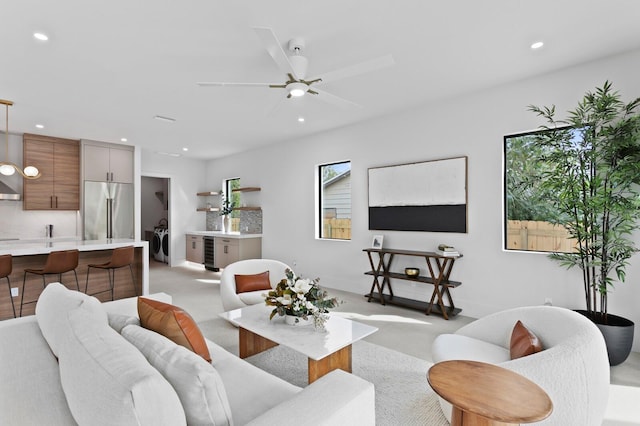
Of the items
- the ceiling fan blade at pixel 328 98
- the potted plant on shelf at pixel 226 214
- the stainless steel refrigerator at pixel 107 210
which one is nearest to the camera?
the ceiling fan blade at pixel 328 98

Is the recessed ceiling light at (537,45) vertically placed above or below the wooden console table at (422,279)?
above

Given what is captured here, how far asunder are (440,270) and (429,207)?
2.86 feet

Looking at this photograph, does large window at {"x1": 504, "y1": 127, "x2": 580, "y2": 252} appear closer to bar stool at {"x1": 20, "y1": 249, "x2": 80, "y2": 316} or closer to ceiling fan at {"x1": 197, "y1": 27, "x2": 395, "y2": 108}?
ceiling fan at {"x1": 197, "y1": 27, "x2": 395, "y2": 108}

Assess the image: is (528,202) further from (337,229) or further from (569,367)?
(337,229)

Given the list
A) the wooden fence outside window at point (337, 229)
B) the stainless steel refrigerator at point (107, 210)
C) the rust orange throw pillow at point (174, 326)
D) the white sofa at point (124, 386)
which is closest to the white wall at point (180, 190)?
the stainless steel refrigerator at point (107, 210)

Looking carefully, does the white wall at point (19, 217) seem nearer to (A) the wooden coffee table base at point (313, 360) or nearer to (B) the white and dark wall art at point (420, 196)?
(A) the wooden coffee table base at point (313, 360)

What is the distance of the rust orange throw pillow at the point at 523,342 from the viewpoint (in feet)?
5.97

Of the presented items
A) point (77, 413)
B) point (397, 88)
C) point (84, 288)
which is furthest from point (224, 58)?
point (84, 288)

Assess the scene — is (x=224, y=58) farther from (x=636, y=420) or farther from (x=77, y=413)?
(x=636, y=420)

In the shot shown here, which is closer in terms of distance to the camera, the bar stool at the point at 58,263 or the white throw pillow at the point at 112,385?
the white throw pillow at the point at 112,385

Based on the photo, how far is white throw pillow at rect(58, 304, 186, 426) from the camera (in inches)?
34.4

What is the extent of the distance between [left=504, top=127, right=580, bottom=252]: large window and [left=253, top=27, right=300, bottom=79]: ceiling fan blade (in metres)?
2.72

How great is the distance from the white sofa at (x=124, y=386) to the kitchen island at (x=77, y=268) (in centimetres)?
249

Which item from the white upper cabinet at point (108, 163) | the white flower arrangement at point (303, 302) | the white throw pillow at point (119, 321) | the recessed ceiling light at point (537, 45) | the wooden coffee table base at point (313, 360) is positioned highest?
the recessed ceiling light at point (537, 45)
